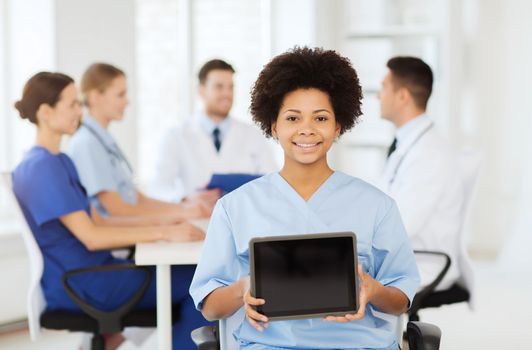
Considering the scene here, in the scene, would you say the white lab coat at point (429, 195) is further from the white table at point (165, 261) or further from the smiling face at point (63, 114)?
the smiling face at point (63, 114)

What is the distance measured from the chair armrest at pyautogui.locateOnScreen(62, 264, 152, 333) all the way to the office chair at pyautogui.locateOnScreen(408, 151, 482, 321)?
3.09 feet

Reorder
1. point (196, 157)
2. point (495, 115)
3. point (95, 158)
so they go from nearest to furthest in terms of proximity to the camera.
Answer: point (95, 158) → point (196, 157) → point (495, 115)

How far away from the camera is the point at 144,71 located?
18.3 feet

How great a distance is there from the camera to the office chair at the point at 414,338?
6.15 feet

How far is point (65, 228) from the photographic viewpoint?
2.89 m

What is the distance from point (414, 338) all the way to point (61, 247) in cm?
142

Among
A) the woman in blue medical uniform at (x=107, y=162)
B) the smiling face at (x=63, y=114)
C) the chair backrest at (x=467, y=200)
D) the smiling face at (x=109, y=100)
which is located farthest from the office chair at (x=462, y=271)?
the smiling face at (x=109, y=100)

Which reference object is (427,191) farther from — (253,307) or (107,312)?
(253,307)

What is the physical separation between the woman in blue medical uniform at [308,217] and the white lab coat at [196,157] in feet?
8.19

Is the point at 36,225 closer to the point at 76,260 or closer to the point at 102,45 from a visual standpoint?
the point at 76,260

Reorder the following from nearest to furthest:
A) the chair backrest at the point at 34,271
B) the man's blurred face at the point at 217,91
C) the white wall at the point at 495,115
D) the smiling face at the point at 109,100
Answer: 1. the chair backrest at the point at 34,271
2. the smiling face at the point at 109,100
3. the man's blurred face at the point at 217,91
4. the white wall at the point at 495,115

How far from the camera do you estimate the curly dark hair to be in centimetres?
189

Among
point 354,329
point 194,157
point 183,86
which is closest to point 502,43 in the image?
point 183,86

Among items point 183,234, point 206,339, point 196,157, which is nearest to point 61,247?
point 183,234
